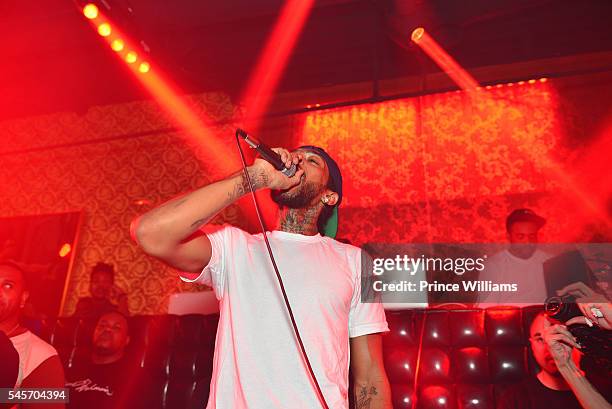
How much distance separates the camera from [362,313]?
1.68 metres

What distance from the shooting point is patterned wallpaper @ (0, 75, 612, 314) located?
4996 mm

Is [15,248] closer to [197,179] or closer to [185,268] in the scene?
[197,179]

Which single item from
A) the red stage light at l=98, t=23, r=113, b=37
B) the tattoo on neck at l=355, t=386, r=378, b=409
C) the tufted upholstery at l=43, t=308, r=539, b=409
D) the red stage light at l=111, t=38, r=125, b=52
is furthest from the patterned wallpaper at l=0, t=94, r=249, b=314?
the tattoo on neck at l=355, t=386, r=378, b=409

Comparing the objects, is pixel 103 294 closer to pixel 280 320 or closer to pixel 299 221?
pixel 299 221

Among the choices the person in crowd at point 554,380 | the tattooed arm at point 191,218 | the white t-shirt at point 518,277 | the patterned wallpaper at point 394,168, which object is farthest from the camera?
the patterned wallpaper at point 394,168

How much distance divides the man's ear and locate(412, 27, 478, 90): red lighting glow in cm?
312

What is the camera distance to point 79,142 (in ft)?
20.7

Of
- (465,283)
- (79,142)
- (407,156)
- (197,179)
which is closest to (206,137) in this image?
(197,179)

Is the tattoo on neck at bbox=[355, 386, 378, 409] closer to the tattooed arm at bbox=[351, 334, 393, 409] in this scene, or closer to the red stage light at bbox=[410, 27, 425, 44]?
the tattooed arm at bbox=[351, 334, 393, 409]

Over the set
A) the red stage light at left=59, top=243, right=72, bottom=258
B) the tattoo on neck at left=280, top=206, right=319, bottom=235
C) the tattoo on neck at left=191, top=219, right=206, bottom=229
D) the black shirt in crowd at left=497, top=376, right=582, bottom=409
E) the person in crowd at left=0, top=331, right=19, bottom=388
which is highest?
the red stage light at left=59, top=243, right=72, bottom=258

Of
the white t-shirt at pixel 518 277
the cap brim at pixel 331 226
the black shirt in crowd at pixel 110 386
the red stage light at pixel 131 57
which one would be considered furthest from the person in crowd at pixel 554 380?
the red stage light at pixel 131 57

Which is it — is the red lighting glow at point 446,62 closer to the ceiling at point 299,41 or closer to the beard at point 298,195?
the ceiling at point 299,41

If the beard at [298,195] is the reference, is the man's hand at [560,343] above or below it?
below

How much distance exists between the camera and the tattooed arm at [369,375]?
5.33 feet
